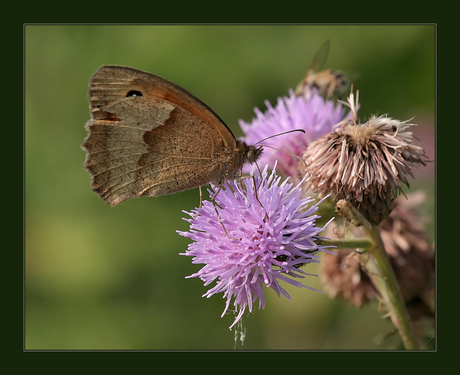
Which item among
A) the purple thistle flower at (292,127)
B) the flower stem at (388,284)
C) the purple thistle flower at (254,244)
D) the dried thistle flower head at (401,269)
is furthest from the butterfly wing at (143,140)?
the dried thistle flower head at (401,269)

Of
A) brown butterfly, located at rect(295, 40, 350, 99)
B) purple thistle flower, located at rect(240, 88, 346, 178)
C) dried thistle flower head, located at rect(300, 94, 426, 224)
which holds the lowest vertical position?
dried thistle flower head, located at rect(300, 94, 426, 224)

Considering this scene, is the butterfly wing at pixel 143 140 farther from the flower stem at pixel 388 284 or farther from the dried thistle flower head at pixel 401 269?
the dried thistle flower head at pixel 401 269

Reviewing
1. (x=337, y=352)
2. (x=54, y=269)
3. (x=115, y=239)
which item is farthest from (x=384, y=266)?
(x=54, y=269)

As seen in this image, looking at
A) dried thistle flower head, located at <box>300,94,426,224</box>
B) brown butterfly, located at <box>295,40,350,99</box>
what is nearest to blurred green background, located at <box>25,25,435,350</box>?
brown butterfly, located at <box>295,40,350,99</box>

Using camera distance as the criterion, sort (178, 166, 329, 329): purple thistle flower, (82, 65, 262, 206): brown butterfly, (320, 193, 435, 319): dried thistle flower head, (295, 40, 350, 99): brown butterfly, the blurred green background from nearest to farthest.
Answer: (178, 166, 329, 329): purple thistle flower
(82, 65, 262, 206): brown butterfly
(320, 193, 435, 319): dried thistle flower head
(295, 40, 350, 99): brown butterfly
the blurred green background

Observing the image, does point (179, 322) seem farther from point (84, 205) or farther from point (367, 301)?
point (367, 301)

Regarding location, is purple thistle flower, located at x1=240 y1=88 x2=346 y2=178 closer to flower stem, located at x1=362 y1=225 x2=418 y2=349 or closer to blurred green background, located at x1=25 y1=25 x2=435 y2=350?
flower stem, located at x1=362 y1=225 x2=418 y2=349
